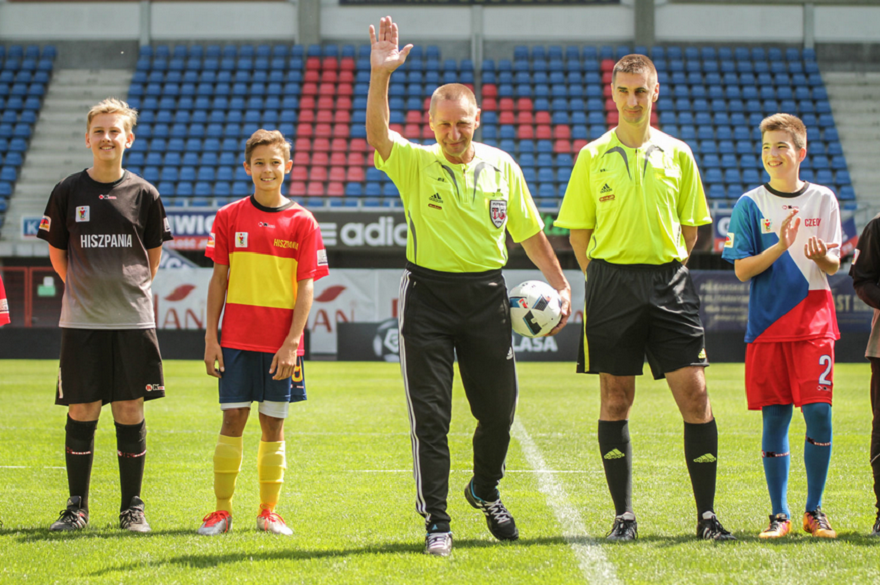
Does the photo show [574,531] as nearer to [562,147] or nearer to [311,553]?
[311,553]

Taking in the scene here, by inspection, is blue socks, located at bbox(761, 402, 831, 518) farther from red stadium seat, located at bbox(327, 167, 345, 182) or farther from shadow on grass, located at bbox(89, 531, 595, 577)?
red stadium seat, located at bbox(327, 167, 345, 182)

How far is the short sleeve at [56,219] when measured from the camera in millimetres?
4227

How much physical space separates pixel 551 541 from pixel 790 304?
4.97 ft

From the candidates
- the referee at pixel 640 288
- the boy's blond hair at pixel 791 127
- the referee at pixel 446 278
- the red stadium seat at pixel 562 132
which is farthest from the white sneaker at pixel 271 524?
the red stadium seat at pixel 562 132

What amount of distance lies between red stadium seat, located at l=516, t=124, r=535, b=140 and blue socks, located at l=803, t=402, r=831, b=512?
2096 centimetres

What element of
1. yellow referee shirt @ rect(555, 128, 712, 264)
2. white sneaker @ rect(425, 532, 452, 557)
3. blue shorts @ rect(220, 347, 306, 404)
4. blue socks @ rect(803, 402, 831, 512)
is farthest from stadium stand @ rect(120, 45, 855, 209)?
white sneaker @ rect(425, 532, 452, 557)

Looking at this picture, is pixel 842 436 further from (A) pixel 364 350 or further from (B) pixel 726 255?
(A) pixel 364 350

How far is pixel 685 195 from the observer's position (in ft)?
13.1

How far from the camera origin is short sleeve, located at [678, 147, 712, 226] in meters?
4.00

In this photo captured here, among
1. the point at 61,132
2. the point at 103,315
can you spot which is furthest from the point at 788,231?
the point at 61,132

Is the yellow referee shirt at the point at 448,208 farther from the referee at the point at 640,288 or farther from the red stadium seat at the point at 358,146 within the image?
the red stadium seat at the point at 358,146

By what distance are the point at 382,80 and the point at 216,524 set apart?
2.06m

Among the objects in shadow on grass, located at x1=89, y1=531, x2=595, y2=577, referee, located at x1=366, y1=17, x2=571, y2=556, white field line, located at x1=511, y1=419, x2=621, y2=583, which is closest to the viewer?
white field line, located at x1=511, y1=419, x2=621, y2=583

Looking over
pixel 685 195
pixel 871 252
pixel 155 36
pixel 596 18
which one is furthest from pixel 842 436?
pixel 155 36
